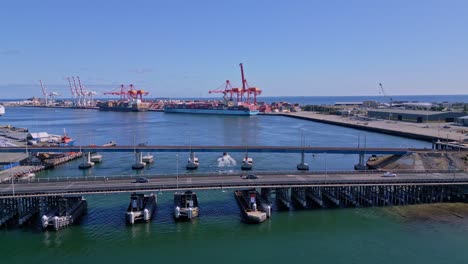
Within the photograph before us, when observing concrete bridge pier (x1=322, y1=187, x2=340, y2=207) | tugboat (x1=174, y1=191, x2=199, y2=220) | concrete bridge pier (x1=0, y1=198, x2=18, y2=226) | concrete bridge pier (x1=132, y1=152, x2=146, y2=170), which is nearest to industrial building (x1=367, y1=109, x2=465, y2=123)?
concrete bridge pier (x1=322, y1=187, x2=340, y2=207)

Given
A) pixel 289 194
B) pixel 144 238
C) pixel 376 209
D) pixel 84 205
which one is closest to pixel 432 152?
pixel 376 209

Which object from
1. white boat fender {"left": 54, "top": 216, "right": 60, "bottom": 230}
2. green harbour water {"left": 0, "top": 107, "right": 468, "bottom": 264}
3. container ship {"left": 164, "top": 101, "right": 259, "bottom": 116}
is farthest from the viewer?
container ship {"left": 164, "top": 101, "right": 259, "bottom": 116}

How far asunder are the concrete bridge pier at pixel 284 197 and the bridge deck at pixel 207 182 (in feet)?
4.40

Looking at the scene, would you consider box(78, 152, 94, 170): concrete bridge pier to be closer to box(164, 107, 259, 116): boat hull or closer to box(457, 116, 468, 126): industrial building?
box(457, 116, 468, 126): industrial building

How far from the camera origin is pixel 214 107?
192625mm

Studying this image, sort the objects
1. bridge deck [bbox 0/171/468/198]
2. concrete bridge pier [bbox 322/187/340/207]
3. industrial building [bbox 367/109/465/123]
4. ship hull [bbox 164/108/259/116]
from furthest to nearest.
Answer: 1. ship hull [bbox 164/108/259/116]
2. industrial building [bbox 367/109/465/123]
3. concrete bridge pier [bbox 322/187/340/207]
4. bridge deck [bbox 0/171/468/198]

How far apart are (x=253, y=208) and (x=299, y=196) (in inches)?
241

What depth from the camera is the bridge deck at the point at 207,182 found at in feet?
110

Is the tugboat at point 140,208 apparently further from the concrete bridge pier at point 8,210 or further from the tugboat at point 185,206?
the concrete bridge pier at point 8,210

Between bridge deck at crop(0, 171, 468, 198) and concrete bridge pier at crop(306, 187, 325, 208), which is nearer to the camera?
bridge deck at crop(0, 171, 468, 198)

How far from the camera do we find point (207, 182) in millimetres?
36406

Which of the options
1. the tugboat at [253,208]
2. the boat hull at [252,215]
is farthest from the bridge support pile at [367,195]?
the boat hull at [252,215]

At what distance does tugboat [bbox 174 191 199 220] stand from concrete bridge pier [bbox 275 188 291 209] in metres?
8.39

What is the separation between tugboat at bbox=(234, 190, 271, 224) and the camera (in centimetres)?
3275
